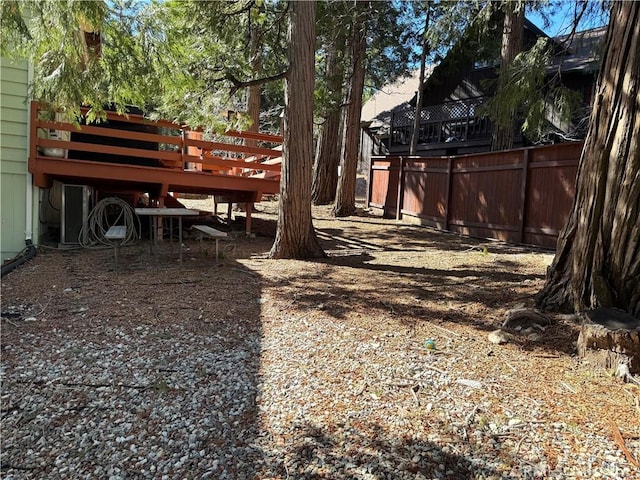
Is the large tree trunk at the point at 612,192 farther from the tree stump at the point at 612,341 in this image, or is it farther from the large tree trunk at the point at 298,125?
the large tree trunk at the point at 298,125

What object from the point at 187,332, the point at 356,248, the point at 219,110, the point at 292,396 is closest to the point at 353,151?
the point at 356,248

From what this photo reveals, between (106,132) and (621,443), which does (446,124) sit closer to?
(106,132)

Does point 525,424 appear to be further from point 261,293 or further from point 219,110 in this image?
point 219,110

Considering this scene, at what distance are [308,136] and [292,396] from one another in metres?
4.71

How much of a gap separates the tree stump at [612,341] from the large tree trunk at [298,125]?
442 centimetres

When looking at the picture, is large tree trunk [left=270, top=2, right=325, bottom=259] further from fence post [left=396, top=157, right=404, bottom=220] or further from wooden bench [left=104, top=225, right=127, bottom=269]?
fence post [left=396, top=157, right=404, bottom=220]

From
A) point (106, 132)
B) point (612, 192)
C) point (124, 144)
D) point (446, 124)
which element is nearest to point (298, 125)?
point (106, 132)

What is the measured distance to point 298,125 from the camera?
688cm

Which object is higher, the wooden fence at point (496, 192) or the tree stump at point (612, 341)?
the wooden fence at point (496, 192)

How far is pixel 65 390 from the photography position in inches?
118

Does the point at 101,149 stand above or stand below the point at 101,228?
above

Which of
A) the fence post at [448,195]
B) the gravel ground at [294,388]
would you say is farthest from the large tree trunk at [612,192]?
the fence post at [448,195]

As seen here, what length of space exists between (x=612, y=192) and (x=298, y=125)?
425cm

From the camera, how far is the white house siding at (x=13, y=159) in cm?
713
